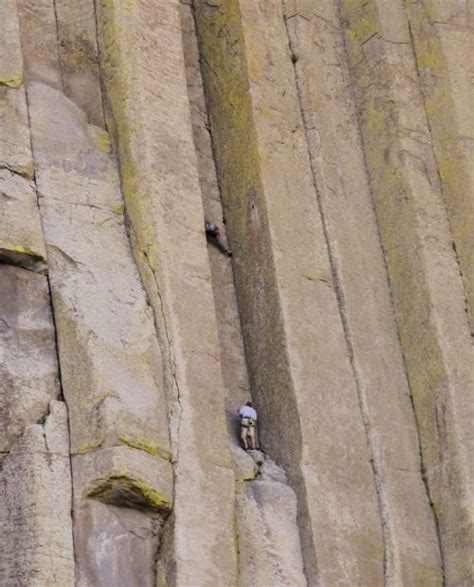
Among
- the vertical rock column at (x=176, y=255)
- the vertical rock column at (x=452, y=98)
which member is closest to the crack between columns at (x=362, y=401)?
the vertical rock column at (x=452, y=98)

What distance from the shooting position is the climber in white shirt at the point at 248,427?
12.4m

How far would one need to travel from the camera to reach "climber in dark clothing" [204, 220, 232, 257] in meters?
13.2

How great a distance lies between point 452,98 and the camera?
556 inches

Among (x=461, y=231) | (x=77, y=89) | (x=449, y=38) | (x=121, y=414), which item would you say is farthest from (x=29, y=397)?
(x=449, y=38)

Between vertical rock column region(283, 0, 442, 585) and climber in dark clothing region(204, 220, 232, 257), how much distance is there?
663 millimetres

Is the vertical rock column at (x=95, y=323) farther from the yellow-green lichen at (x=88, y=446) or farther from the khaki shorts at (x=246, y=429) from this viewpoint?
the khaki shorts at (x=246, y=429)

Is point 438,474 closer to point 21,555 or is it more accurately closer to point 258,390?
point 258,390

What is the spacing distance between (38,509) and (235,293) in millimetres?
2629

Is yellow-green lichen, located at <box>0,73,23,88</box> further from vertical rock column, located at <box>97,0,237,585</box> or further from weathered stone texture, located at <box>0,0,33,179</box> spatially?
vertical rock column, located at <box>97,0,237,585</box>

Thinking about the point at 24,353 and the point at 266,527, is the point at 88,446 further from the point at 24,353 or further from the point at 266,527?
the point at 266,527

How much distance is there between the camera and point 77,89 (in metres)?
13.1

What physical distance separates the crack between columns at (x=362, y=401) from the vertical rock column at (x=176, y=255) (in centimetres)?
105

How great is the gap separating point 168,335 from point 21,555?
1.72m

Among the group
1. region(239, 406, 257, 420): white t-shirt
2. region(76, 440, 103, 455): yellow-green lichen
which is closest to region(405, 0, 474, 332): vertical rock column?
region(239, 406, 257, 420): white t-shirt
